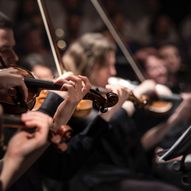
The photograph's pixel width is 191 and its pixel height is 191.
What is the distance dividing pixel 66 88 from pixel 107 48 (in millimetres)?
1038

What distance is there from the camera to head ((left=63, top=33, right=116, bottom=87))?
9.36ft

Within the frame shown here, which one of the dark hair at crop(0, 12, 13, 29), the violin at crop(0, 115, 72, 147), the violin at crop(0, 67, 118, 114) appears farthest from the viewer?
the dark hair at crop(0, 12, 13, 29)

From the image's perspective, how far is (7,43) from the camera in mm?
2146

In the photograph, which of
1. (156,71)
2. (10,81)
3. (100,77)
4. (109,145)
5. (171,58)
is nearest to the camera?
(10,81)

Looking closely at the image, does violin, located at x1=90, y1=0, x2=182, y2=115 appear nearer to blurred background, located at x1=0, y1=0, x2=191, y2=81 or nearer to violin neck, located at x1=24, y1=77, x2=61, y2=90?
blurred background, located at x1=0, y1=0, x2=191, y2=81

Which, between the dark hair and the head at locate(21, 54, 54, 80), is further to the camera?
the head at locate(21, 54, 54, 80)

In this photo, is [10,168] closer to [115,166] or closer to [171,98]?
[115,166]

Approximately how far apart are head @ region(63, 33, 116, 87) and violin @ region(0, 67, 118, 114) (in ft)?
2.09

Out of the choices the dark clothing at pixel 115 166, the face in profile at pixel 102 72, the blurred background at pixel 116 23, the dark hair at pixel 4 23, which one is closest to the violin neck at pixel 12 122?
the dark hair at pixel 4 23

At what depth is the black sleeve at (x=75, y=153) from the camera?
2.48 meters

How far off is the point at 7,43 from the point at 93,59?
2.76 feet

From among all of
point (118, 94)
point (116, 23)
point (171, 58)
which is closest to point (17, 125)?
point (118, 94)

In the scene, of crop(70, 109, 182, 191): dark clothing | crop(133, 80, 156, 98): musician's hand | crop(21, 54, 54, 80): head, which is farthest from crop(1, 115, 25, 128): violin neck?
crop(133, 80, 156, 98): musician's hand

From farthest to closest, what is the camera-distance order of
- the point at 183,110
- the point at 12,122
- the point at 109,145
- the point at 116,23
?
1. the point at 116,23
2. the point at 183,110
3. the point at 109,145
4. the point at 12,122
